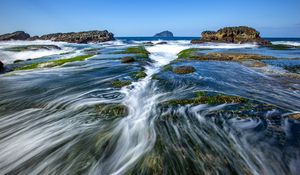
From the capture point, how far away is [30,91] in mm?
11125

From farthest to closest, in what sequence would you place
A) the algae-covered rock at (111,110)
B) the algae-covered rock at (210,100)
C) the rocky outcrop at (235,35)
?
the rocky outcrop at (235,35) < the algae-covered rock at (210,100) < the algae-covered rock at (111,110)

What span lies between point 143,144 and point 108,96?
16.0ft

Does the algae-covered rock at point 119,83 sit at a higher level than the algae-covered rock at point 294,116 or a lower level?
higher

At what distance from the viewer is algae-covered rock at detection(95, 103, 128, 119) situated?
795 centimetres

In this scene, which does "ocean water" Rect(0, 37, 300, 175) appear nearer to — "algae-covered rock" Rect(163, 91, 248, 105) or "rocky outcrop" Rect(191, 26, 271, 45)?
"algae-covered rock" Rect(163, 91, 248, 105)

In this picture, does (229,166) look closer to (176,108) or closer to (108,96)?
(176,108)

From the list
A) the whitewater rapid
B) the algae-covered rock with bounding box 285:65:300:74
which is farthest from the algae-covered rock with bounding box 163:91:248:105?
the algae-covered rock with bounding box 285:65:300:74

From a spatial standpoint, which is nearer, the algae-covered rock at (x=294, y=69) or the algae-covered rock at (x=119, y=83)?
the algae-covered rock at (x=119, y=83)

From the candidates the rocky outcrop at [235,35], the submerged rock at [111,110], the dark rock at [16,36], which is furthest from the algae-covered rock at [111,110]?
the dark rock at [16,36]

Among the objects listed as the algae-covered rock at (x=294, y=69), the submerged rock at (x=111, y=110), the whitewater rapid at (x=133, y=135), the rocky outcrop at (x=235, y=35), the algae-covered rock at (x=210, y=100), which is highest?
the rocky outcrop at (x=235, y=35)

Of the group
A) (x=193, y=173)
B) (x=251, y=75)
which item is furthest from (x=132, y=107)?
(x=251, y=75)

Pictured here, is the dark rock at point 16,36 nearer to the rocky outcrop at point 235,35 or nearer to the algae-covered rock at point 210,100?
the rocky outcrop at point 235,35

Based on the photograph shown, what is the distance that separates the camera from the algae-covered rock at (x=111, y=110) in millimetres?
7953

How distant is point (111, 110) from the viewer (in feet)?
27.7
